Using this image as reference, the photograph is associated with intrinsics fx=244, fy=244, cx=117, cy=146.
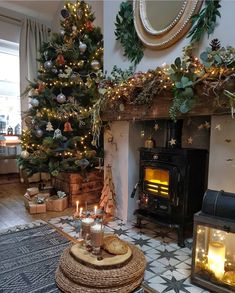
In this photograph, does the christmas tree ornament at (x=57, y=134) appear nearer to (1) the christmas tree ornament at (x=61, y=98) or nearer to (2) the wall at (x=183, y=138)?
(1) the christmas tree ornament at (x=61, y=98)

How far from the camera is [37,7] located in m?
4.75

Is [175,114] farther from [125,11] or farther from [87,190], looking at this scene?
[87,190]

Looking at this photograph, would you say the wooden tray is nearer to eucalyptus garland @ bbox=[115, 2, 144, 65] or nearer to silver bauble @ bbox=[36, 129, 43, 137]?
eucalyptus garland @ bbox=[115, 2, 144, 65]

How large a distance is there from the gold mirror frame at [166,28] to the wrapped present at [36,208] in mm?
2319

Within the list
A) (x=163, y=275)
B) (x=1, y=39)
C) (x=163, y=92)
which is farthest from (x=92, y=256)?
(x=1, y=39)

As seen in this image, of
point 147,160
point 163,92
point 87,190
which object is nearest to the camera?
point 163,92

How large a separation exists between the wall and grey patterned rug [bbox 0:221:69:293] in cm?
94

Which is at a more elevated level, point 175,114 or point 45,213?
point 175,114

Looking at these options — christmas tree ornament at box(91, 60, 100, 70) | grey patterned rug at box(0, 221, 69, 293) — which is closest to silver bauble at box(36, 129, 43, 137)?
christmas tree ornament at box(91, 60, 100, 70)

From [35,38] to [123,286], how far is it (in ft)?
15.6

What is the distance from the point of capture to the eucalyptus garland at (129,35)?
266 centimetres

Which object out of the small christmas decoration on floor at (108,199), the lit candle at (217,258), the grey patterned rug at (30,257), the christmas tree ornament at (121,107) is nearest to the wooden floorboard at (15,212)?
the grey patterned rug at (30,257)

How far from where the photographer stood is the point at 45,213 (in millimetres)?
3123

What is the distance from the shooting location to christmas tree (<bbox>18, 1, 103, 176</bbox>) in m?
3.42
